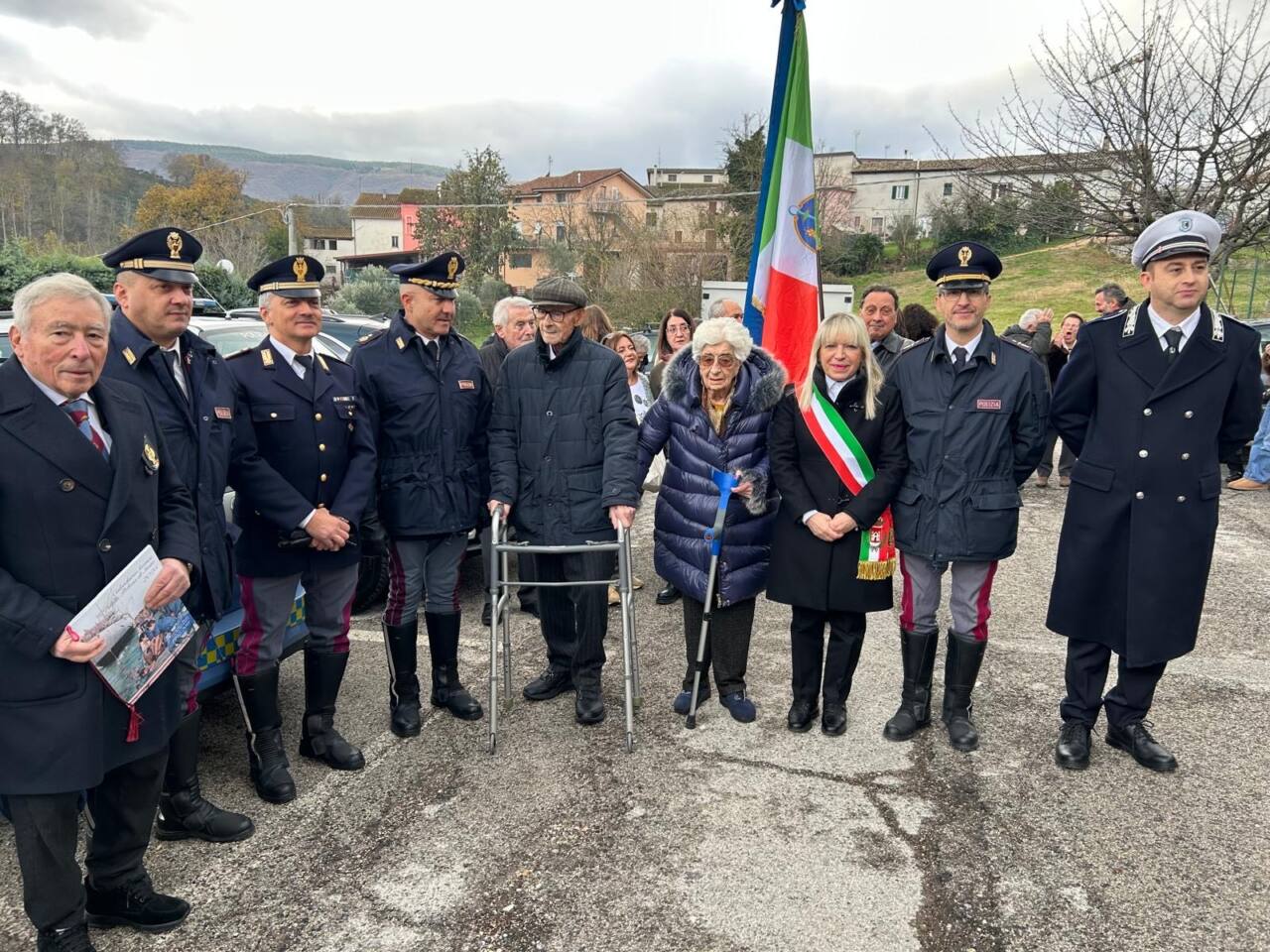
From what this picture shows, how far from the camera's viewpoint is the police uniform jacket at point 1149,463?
356 centimetres

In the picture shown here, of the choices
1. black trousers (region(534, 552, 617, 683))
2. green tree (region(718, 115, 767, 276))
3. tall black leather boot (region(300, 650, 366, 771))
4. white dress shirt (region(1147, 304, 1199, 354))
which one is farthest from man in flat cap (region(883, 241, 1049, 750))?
green tree (region(718, 115, 767, 276))

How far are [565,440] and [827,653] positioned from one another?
5.21 feet

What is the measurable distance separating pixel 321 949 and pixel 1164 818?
3.08 meters

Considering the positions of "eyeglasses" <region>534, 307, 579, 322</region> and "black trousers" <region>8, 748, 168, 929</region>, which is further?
"eyeglasses" <region>534, 307, 579, 322</region>

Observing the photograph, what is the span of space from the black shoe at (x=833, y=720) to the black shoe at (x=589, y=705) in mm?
1060

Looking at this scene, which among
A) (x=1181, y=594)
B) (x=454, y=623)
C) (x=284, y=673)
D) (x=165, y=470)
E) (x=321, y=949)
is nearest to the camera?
(x=321, y=949)

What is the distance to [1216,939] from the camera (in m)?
2.68

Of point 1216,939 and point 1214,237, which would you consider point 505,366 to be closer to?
point 1214,237

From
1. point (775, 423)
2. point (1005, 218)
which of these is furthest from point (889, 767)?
point (1005, 218)

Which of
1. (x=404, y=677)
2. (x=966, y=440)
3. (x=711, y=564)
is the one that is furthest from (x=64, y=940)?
(x=966, y=440)

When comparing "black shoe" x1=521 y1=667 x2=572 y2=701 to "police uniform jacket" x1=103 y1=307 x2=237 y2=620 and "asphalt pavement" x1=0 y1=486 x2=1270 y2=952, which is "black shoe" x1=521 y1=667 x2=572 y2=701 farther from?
"police uniform jacket" x1=103 y1=307 x2=237 y2=620

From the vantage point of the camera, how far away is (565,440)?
4113 millimetres

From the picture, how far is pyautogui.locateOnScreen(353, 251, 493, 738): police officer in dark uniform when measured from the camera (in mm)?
3943

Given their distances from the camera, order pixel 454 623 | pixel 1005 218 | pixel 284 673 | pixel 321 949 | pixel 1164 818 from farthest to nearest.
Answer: pixel 1005 218 → pixel 284 673 → pixel 454 623 → pixel 1164 818 → pixel 321 949
